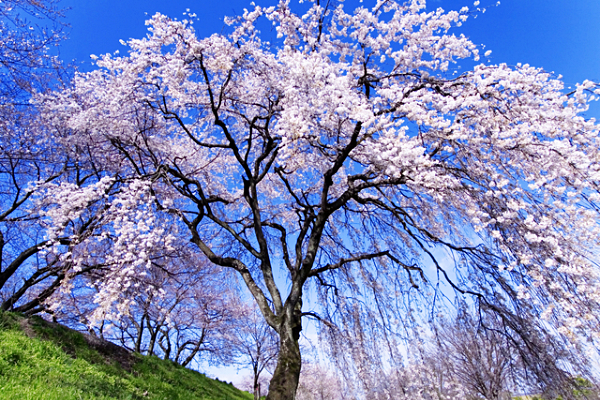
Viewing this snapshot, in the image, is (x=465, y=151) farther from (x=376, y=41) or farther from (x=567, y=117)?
(x=376, y=41)

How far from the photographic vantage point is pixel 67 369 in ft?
17.3

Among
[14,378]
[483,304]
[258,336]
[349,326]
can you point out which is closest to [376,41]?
[483,304]

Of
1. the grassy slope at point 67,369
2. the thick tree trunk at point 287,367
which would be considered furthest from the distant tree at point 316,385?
the thick tree trunk at point 287,367

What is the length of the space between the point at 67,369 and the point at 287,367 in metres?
3.32

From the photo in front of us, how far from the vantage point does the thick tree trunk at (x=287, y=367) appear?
18.3ft

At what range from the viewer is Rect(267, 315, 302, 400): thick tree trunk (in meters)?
5.57

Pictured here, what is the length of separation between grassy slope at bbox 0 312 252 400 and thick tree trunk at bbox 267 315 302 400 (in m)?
2.19

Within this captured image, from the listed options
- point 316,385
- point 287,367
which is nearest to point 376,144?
point 287,367

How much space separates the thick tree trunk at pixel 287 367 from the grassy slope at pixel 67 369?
2190mm

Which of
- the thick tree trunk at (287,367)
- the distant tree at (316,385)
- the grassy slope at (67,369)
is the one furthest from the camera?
the distant tree at (316,385)

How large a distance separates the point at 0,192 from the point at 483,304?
425 inches

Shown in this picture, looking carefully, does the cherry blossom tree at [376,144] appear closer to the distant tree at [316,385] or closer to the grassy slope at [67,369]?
the grassy slope at [67,369]

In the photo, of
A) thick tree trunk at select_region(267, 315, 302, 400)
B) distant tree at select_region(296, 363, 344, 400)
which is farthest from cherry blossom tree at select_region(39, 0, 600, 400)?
distant tree at select_region(296, 363, 344, 400)

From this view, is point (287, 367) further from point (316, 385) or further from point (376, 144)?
point (316, 385)
